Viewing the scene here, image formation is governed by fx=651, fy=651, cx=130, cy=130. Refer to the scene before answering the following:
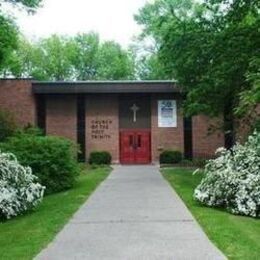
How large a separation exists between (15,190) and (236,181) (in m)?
5.87

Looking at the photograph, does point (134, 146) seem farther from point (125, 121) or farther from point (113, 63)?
point (113, 63)

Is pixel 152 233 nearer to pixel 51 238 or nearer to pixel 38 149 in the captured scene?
pixel 51 238

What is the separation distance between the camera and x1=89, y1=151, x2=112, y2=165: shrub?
150ft

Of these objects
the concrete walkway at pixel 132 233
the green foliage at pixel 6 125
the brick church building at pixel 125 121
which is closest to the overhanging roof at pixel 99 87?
the brick church building at pixel 125 121

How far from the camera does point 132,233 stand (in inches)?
500

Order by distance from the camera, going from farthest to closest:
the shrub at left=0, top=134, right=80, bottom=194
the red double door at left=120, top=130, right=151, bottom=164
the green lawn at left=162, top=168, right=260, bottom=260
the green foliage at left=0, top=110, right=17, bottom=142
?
the red double door at left=120, top=130, right=151, bottom=164 < the green foliage at left=0, top=110, right=17, bottom=142 < the shrub at left=0, top=134, right=80, bottom=194 < the green lawn at left=162, top=168, right=260, bottom=260

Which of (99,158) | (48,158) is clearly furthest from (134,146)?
(48,158)

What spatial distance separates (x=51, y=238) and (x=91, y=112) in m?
35.1

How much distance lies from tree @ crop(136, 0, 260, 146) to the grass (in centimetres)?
883

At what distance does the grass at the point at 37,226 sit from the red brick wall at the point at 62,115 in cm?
2482

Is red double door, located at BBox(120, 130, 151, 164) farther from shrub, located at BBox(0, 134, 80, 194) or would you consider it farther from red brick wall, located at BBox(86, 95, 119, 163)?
shrub, located at BBox(0, 134, 80, 194)

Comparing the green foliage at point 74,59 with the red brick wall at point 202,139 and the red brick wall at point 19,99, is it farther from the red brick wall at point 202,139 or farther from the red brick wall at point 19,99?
the red brick wall at point 202,139

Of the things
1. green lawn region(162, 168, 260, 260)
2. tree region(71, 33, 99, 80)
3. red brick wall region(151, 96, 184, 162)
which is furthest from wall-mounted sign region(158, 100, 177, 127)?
tree region(71, 33, 99, 80)

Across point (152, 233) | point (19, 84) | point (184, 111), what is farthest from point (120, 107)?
point (152, 233)
